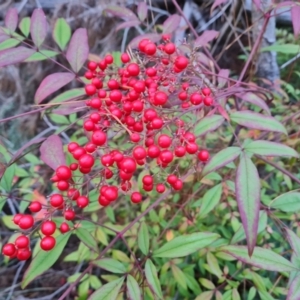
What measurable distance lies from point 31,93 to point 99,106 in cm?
129

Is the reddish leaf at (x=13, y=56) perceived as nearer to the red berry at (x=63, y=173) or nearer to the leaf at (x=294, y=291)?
the red berry at (x=63, y=173)

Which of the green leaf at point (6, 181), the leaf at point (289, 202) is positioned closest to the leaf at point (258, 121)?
the leaf at point (289, 202)

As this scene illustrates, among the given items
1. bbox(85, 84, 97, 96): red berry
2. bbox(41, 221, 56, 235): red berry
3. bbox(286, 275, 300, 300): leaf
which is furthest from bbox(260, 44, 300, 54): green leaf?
bbox(41, 221, 56, 235): red berry

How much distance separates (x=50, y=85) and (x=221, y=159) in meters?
0.41

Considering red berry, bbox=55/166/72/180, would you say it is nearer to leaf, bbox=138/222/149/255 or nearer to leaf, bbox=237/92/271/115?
leaf, bbox=138/222/149/255

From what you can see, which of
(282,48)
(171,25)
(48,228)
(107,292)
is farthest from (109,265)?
(282,48)

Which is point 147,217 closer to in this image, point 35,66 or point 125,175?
point 125,175

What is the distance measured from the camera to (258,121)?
71 cm

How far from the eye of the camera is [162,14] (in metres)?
1.92

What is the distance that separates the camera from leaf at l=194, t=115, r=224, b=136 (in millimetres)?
713

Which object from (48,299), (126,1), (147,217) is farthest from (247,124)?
(126,1)

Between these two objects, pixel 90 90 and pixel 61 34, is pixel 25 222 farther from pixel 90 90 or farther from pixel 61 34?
pixel 61 34

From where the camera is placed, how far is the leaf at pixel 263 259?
0.69 metres

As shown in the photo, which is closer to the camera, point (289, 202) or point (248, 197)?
point (248, 197)
